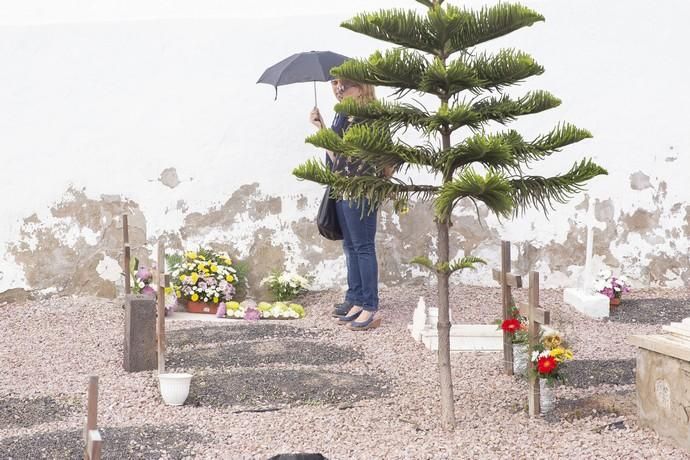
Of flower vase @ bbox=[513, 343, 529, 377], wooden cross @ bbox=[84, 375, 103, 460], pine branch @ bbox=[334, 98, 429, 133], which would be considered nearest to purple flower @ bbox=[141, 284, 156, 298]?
flower vase @ bbox=[513, 343, 529, 377]

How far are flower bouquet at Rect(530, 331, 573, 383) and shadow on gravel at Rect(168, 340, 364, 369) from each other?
150 centimetres

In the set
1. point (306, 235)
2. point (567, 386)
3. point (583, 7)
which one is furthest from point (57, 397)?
point (583, 7)

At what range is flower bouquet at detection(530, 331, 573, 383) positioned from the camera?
462 centimetres

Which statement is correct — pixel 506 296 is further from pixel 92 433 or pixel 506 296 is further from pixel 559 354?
pixel 92 433

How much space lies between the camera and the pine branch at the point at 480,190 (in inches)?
158

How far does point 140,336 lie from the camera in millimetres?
5711

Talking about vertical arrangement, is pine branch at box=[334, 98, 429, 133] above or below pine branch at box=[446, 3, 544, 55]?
below

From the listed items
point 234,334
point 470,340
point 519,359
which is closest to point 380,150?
point 519,359

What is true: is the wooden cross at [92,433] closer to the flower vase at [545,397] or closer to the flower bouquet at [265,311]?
the flower vase at [545,397]

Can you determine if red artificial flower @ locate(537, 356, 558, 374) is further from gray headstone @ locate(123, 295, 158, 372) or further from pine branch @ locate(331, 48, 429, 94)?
gray headstone @ locate(123, 295, 158, 372)

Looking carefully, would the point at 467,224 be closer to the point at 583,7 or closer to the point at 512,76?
the point at 583,7

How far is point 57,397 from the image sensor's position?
515cm

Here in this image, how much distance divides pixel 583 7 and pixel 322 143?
15.4 ft

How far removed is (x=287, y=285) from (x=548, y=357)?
3.66 m
